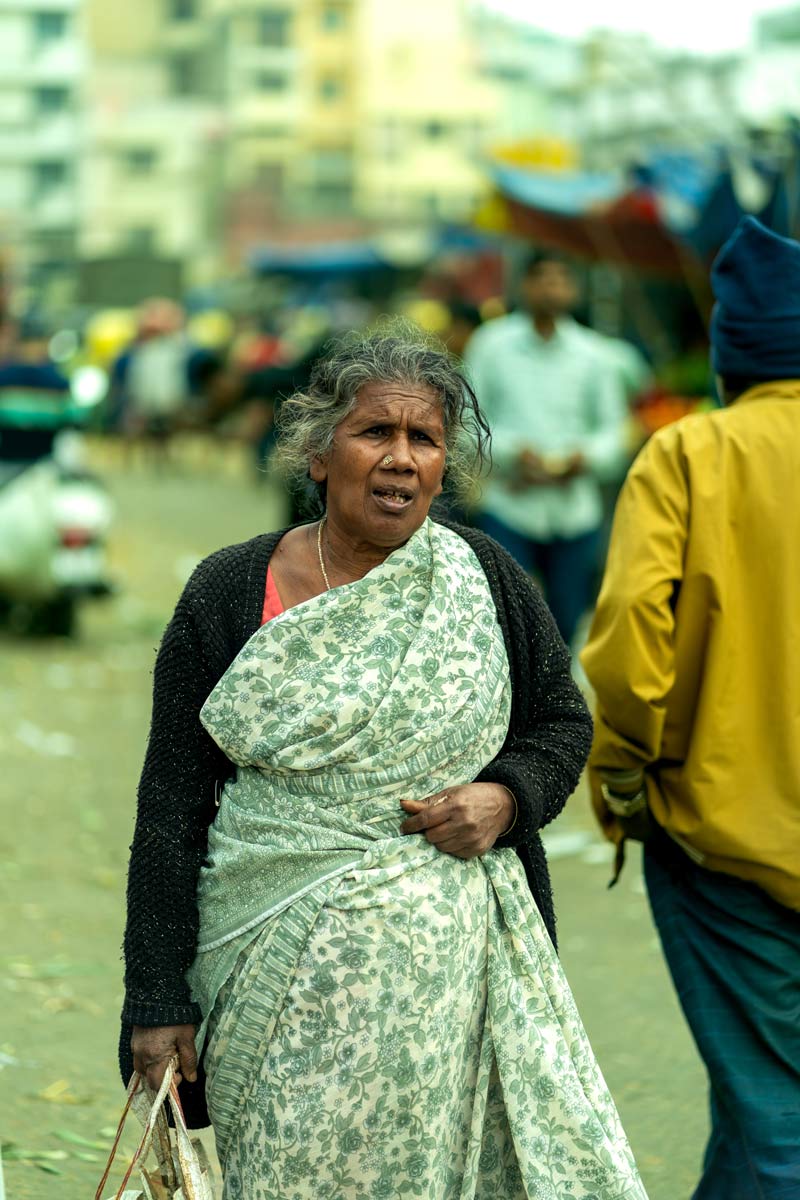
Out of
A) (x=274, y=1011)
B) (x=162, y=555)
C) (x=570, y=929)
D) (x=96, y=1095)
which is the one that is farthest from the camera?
(x=162, y=555)

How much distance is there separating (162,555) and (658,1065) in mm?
11369

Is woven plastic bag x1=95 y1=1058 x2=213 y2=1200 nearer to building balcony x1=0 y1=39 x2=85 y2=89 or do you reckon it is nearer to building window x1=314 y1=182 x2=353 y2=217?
building balcony x1=0 y1=39 x2=85 y2=89

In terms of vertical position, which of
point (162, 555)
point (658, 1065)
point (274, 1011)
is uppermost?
point (274, 1011)

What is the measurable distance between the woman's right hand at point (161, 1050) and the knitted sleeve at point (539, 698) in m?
0.57

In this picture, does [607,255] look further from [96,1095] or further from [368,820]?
[368,820]

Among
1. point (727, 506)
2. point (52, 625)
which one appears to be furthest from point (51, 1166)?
point (52, 625)

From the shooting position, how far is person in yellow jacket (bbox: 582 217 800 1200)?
3424 mm

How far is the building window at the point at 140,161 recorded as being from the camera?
98.3 m

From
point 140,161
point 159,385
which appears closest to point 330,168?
point 140,161

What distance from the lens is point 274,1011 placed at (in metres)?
2.81

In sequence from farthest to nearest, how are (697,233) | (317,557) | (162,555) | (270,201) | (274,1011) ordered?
1. (270,201)
2. (162,555)
3. (697,233)
4. (317,557)
5. (274,1011)

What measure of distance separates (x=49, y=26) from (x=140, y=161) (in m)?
9.46

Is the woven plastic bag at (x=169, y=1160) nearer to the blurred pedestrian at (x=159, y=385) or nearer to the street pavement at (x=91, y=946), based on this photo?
the street pavement at (x=91, y=946)

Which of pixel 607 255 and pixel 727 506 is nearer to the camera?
pixel 727 506
